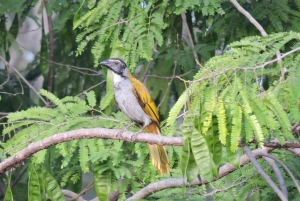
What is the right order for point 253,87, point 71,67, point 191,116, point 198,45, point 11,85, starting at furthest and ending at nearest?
1. point 11,85
2. point 71,67
3. point 198,45
4. point 253,87
5. point 191,116

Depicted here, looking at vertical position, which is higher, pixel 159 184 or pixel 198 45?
pixel 198 45

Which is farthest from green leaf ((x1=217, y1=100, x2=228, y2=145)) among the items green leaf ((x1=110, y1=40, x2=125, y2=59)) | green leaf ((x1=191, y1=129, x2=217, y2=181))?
green leaf ((x1=110, y1=40, x2=125, y2=59))

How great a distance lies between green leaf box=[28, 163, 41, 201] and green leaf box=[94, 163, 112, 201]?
0.49m

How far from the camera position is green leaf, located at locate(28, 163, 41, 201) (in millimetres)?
4645

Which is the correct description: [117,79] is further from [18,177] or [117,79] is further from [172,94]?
[18,177]

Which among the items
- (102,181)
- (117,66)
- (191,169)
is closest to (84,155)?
(102,181)

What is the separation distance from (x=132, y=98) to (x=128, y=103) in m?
0.09

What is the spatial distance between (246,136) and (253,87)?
315 mm

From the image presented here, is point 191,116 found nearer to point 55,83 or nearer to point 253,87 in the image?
point 253,87

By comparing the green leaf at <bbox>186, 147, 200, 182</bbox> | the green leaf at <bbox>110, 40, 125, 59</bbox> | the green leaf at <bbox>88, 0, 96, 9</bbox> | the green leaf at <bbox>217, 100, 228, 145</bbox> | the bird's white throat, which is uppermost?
the green leaf at <bbox>88, 0, 96, 9</bbox>

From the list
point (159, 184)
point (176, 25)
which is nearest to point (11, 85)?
point (176, 25)

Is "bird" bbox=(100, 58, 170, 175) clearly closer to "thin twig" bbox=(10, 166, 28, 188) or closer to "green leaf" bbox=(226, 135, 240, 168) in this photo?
"thin twig" bbox=(10, 166, 28, 188)

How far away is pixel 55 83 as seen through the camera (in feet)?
29.3

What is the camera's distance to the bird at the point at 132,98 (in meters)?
6.33
